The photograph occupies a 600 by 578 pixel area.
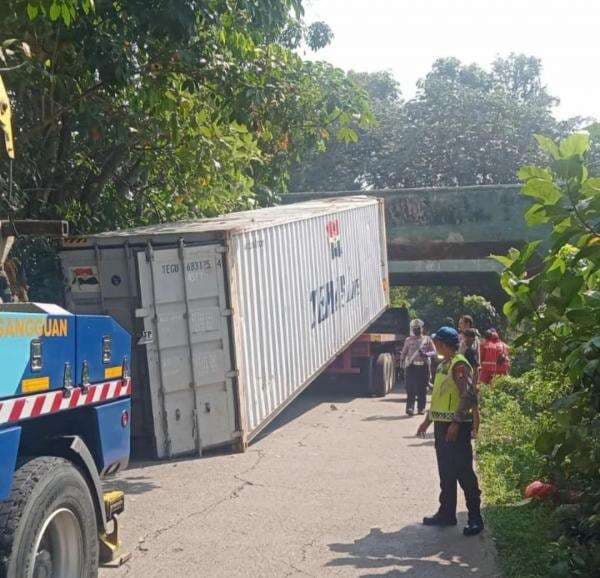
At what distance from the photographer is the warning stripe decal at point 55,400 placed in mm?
4180

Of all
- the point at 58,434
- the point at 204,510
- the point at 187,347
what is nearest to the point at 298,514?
the point at 204,510

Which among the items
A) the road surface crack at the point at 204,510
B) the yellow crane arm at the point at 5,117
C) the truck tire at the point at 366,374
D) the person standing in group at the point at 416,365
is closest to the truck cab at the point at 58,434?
the yellow crane arm at the point at 5,117

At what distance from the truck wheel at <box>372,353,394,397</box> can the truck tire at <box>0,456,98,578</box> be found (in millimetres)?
12574

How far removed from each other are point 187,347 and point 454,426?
4071 millimetres

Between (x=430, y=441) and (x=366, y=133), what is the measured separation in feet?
92.0

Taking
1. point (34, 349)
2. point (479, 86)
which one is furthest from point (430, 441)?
point (479, 86)

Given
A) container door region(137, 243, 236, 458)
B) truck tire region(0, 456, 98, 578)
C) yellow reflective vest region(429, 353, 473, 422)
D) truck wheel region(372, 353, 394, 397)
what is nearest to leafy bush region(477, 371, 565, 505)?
yellow reflective vest region(429, 353, 473, 422)

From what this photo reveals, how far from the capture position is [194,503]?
8586 millimetres

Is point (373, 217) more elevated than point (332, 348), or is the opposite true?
point (373, 217)

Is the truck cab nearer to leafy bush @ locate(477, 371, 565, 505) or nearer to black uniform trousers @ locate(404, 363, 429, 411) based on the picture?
leafy bush @ locate(477, 371, 565, 505)

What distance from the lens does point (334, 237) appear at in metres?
15.2

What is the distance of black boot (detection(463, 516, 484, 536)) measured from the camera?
24.0 ft

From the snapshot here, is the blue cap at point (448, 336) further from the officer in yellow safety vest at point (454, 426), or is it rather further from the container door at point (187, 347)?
the container door at point (187, 347)

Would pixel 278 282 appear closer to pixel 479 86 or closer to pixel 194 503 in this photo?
pixel 194 503
